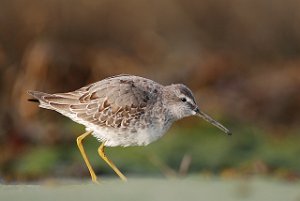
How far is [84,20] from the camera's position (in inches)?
570

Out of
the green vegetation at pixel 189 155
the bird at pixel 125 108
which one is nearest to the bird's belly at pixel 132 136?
the bird at pixel 125 108

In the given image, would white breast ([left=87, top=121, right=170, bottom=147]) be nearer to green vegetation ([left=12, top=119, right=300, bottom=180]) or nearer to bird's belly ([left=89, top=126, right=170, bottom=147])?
bird's belly ([left=89, top=126, right=170, bottom=147])

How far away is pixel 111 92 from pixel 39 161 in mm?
1840

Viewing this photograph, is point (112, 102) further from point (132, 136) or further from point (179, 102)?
point (179, 102)

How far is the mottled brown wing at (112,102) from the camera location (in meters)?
8.57

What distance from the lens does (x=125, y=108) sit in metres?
8.58

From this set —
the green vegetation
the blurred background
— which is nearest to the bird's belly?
the blurred background

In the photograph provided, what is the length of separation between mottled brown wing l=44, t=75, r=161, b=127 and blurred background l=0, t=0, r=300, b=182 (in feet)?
2.38

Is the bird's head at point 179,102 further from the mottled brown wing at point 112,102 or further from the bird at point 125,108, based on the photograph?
the mottled brown wing at point 112,102

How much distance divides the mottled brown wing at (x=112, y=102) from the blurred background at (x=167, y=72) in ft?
2.38

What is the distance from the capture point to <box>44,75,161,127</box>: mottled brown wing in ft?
28.1

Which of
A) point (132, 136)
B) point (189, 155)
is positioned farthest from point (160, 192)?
point (189, 155)

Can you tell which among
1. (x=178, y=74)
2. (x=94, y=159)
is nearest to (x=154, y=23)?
(x=178, y=74)

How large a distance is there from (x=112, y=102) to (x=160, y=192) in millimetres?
2295
